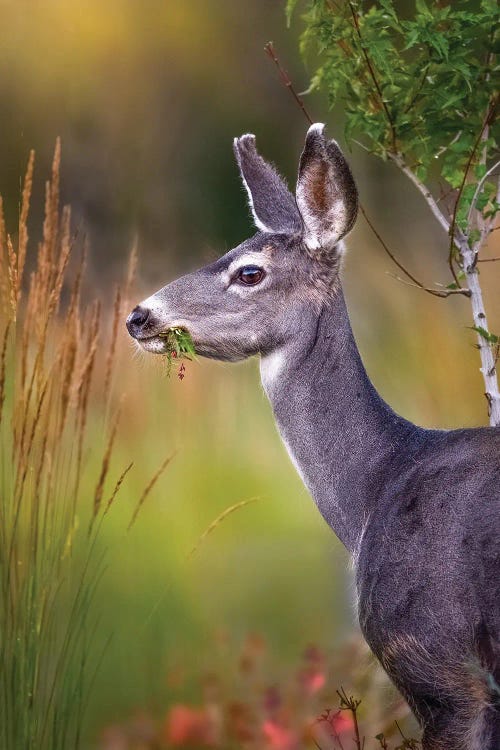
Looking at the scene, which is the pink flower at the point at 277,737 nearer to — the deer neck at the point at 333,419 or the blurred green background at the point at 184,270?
the blurred green background at the point at 184,270

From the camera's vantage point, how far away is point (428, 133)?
13.4 ft

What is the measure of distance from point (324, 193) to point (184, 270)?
353cm

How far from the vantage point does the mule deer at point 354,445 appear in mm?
3207

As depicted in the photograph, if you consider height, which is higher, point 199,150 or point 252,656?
point 199,150

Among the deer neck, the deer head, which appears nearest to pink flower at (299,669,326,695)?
the deer neck

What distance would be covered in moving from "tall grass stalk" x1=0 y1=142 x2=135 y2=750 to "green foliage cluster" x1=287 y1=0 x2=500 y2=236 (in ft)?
3.42

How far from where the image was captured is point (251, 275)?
150 inches

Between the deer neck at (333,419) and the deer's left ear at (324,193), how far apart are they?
212 millimetres

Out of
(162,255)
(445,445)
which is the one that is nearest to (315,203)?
(445,445)

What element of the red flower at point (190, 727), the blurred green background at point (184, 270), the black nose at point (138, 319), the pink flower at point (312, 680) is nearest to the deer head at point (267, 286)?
the black nose at point (138, 319)

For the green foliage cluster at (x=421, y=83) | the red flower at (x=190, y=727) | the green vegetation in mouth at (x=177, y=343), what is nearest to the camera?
the green vegetation in mouth at (x=177, y=343)

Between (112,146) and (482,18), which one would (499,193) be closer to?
(482,18)

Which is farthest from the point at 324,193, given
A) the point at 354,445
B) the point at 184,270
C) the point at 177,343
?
the point at 184,270

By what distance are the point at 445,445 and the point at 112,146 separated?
17.1 ft
